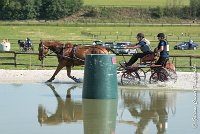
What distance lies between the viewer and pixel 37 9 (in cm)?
11381

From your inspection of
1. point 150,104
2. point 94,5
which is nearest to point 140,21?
point 94,5

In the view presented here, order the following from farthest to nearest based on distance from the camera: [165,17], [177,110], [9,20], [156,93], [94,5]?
[94,5]
[165,17]
[9,20]
[156,93]
[177,110]

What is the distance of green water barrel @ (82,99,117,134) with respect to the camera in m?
10.3

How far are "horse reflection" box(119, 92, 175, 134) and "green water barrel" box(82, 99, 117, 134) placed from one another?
1.32 feet

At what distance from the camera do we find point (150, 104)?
1396cm

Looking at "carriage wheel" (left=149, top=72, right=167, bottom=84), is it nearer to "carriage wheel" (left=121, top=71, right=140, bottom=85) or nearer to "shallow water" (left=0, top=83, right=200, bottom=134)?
"carriage wheel" (left=121, top=71, right=140, bottom=85)

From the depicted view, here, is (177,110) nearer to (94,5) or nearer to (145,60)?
(145,60)

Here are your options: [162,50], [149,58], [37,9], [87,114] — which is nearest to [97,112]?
[87,114]

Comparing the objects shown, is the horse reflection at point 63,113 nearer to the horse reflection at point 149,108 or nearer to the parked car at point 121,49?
the horse reflection at point 149,108

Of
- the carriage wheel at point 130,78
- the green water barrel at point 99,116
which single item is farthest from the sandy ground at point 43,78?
the green water barrel at point 99,116

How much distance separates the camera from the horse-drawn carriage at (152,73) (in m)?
18.6

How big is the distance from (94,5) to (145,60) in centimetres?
10828

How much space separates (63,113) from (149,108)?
6.85ft

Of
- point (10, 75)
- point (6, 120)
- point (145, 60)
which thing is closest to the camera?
point (6, 120)
